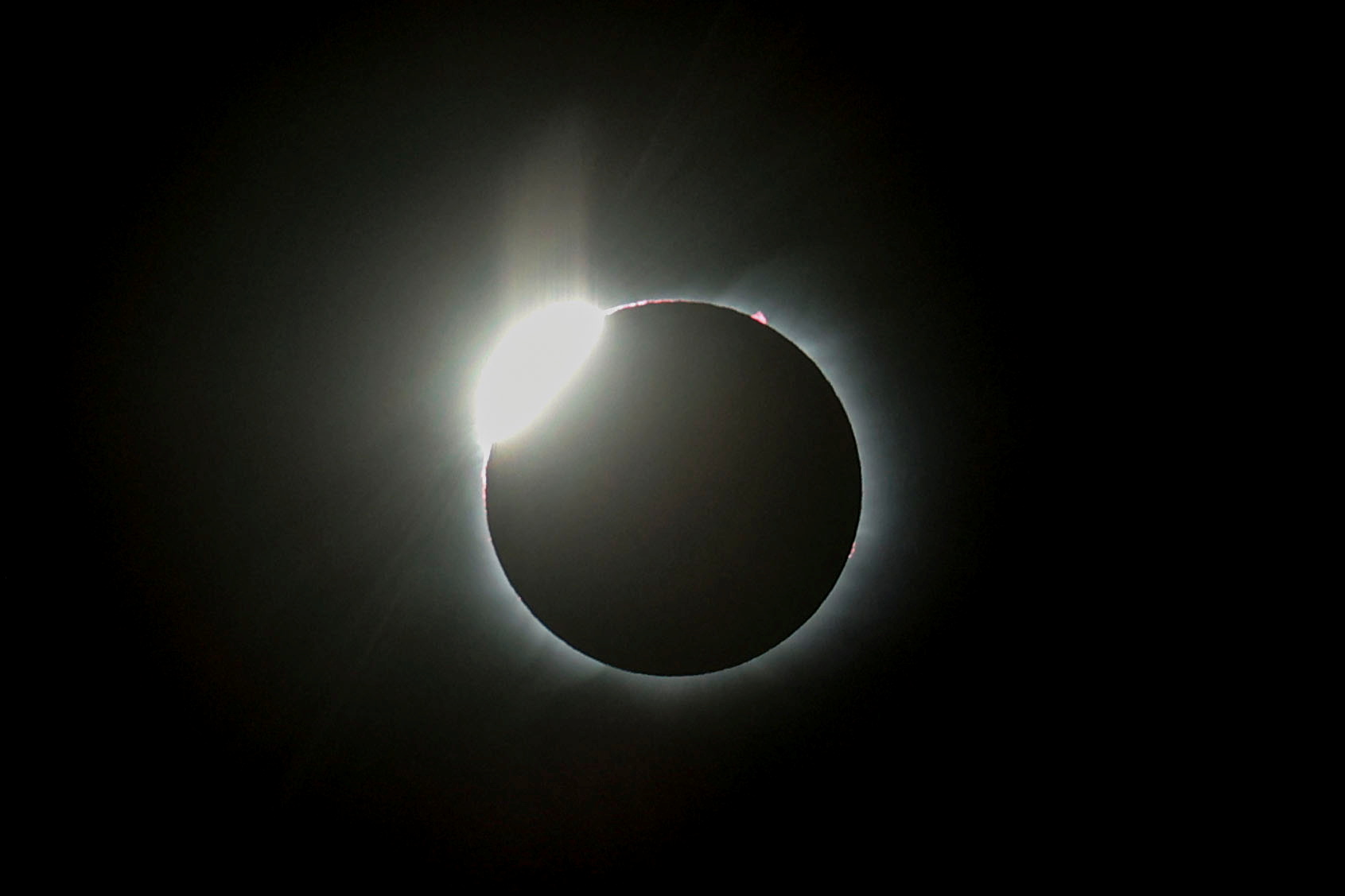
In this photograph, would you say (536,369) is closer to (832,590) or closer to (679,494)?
(679,494)

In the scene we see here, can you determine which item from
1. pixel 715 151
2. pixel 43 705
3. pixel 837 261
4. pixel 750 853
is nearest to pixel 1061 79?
pixel 837 261

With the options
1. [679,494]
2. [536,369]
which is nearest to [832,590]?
[679,494]

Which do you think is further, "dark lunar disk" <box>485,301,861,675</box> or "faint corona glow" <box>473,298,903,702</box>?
"faint corona glow" <box>473,298,903,702</box>

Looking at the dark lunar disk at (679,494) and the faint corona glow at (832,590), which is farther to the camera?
the faint corona glow at (832,590)
